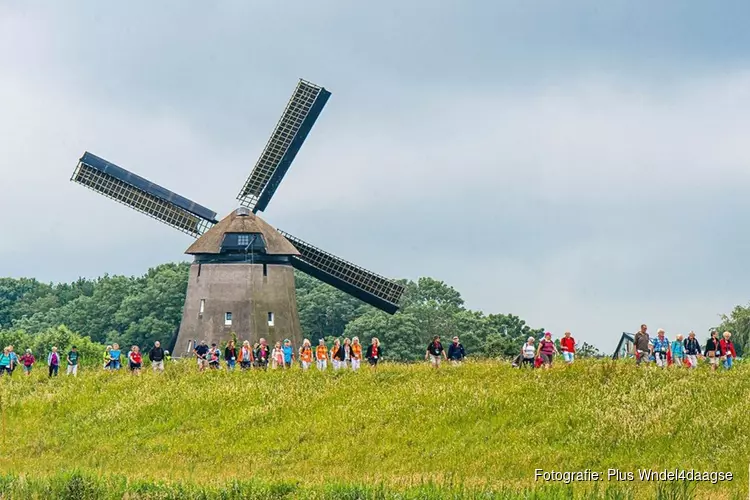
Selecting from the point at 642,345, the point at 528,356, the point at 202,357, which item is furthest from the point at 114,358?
the point at 642,345

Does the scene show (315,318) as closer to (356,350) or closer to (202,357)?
(202,357)

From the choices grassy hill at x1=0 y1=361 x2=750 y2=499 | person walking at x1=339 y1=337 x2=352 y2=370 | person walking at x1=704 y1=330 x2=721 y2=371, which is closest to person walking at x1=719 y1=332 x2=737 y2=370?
person walking at x1=704 y1=330 x2=721 y2=371

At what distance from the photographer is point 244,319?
204ft

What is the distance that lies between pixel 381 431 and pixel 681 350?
1190cm

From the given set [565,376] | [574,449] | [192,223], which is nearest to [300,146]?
[192,223]

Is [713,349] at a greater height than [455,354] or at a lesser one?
lesser

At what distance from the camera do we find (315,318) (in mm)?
106438

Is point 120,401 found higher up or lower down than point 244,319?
lower down

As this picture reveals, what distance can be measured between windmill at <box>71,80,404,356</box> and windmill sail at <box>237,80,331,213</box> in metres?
0.05

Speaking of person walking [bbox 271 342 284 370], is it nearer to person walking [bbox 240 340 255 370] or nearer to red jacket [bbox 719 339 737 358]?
person walking [bbox 240 340 255 370]

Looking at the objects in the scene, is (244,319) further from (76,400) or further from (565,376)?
(565,376)

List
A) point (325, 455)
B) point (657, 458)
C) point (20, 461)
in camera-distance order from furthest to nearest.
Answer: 1. point (20, 461)
2. point (325, 455)
3. point (657, 458)

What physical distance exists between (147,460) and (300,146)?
3035 centimetres

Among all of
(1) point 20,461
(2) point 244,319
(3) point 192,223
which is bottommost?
(1) point 20,461
